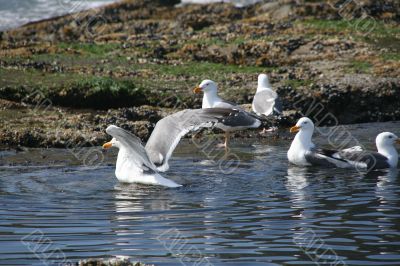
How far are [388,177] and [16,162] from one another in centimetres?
557

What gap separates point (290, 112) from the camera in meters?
17.1

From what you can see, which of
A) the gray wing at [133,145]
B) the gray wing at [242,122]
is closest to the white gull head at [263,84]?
the gray wing at [242,122]

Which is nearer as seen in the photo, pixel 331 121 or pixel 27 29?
pixel 331 121

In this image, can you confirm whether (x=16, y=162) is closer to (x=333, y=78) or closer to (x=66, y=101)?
(x=66, y=101)

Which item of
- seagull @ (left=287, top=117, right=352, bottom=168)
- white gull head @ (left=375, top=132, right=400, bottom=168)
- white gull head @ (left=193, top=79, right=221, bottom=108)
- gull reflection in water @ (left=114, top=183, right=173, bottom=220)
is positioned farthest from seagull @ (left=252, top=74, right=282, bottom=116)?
gull reflection in water @ (left=114, top=183, right=173, bottom=220)

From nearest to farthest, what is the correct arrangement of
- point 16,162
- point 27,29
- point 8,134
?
point 16,162, point 8,134, point 27,29

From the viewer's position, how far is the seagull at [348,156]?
13398mm

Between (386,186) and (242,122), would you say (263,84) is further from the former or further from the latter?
(386,186)

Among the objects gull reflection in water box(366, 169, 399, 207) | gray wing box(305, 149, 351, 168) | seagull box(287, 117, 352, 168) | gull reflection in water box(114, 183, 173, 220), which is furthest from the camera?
seagull box(287, 117, 352, 168)

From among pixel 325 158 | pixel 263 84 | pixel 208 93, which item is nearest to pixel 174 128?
pixel 325 158

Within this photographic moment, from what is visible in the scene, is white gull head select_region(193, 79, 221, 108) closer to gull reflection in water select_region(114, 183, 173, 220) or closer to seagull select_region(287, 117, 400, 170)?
seagull select_region(287, 117, 400, 170)

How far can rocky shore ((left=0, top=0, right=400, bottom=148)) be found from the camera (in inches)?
643

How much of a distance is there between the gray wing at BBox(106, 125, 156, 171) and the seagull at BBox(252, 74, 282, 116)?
13.2 ft

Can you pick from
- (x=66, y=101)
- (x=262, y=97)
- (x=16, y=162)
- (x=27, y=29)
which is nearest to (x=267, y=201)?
(x=16, y=162)
